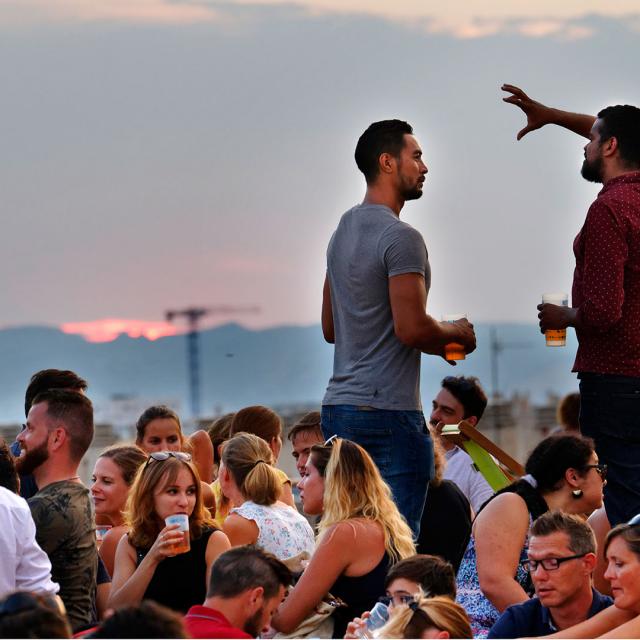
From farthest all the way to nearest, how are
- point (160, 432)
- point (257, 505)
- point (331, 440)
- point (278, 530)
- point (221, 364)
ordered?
point (221, 364) → point (160, 432) → point (257, 505) → point (278, 530) → point (331, 440)

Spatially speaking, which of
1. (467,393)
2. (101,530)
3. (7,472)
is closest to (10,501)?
(7,472)

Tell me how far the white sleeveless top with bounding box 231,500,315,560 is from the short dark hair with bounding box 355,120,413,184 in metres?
1.67

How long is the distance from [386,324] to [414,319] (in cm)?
21

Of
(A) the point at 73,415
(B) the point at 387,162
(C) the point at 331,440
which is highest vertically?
(B) the point at 387,162

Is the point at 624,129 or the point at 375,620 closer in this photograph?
the point at 375,620

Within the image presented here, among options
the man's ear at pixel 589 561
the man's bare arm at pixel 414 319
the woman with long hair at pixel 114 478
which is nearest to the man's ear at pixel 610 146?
the man's bare arm at pixel 414 319

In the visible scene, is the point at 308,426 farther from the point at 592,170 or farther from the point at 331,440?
the point at 592,170

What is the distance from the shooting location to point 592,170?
6.27 m

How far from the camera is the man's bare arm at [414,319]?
584 centimetres

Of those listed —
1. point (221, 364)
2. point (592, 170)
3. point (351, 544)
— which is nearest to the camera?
point (351, 544)

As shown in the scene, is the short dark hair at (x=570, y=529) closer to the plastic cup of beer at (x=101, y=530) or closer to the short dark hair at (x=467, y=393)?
the plastic cup of beer at (x=101, y=530)

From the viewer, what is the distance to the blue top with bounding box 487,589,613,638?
5.52 metres

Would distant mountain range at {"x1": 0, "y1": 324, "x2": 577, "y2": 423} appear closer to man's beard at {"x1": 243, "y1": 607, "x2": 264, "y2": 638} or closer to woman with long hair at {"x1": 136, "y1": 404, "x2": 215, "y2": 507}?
woman with long hair at {"x1": 136, "y1": 404, "x2": 215, "y2": 507}

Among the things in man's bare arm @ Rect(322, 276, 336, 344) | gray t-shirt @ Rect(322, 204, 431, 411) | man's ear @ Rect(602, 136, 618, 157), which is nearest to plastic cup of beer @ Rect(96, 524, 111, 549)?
man's bare arm @ Rect(322, 276, 336, 344)
